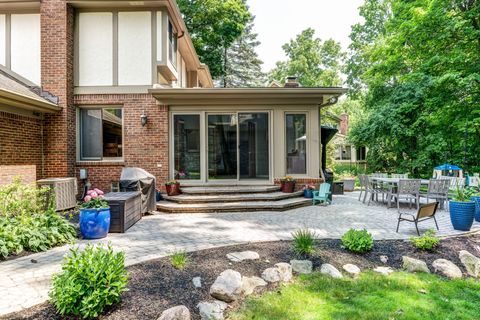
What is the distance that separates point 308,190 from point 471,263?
4.98 m

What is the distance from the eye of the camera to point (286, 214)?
24.1ft

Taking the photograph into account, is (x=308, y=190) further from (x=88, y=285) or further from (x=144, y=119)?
(x=88, y=285)

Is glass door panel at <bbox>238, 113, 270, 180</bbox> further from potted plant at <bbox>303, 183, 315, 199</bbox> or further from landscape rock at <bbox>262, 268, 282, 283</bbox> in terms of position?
landscape rock at <bbox>262, 268, 282, 283</bbox>

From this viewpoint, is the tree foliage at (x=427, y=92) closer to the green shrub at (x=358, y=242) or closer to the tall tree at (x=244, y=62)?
the green shrub at (x=358, y=242)

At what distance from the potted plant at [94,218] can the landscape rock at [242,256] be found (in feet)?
8.32

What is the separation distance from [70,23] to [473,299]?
36.7 feet

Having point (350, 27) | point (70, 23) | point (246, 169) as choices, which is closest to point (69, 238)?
point (246, 169)

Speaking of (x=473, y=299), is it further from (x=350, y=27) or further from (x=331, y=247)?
(x=350, y=27)

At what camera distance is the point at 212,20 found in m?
21.6

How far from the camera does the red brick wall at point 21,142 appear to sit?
22.4 ft

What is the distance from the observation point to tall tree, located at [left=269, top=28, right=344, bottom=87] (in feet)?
92.2

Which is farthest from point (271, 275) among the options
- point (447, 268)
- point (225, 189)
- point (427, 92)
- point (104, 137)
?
point (427, 92)

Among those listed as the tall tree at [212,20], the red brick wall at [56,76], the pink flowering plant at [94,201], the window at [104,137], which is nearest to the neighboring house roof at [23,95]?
the red brick wall at [56,76]

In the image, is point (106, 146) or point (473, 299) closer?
point (473, 299)
